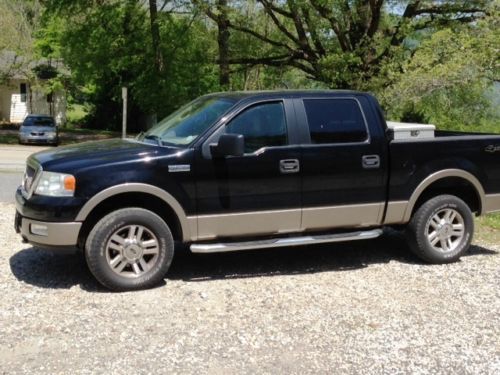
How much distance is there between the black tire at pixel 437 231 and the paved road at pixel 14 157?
1277cm

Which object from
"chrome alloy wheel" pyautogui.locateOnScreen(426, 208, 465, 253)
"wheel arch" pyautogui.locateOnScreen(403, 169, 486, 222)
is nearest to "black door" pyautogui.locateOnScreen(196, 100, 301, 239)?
"wheel arch" pyautogui.locateOnScreen(403, 169, 486, 222)

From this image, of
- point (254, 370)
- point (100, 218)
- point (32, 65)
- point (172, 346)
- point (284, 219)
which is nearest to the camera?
point (254, 370)

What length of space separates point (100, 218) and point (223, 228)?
119cm

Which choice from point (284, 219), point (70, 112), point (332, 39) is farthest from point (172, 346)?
point (70, 112)

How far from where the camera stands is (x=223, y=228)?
6.05 m

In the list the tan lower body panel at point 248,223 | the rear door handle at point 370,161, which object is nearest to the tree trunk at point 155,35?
the rear door handle at point 370,161

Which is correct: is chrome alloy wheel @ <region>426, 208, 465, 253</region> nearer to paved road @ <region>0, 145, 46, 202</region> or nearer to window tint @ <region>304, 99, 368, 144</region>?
window tint @ <region>304, 99, 368, 144</region>

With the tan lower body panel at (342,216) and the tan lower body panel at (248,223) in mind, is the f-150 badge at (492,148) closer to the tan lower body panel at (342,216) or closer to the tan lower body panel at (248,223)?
the tan lower body panel at (342,216)

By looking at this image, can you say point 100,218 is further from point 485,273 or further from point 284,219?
point 485,273

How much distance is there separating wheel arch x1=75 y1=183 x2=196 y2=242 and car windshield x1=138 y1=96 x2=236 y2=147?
0.59m

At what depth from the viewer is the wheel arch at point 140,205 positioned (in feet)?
18.4

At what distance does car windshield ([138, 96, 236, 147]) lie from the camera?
6180 mm

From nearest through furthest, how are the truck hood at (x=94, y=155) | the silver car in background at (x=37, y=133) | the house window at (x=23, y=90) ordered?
1. the truck hood at (x=94, y=155)
2. the silver car in background at (x=37, y=133)
3. the house window at (x=23, y=90)

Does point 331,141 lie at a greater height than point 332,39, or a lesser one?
lesser
